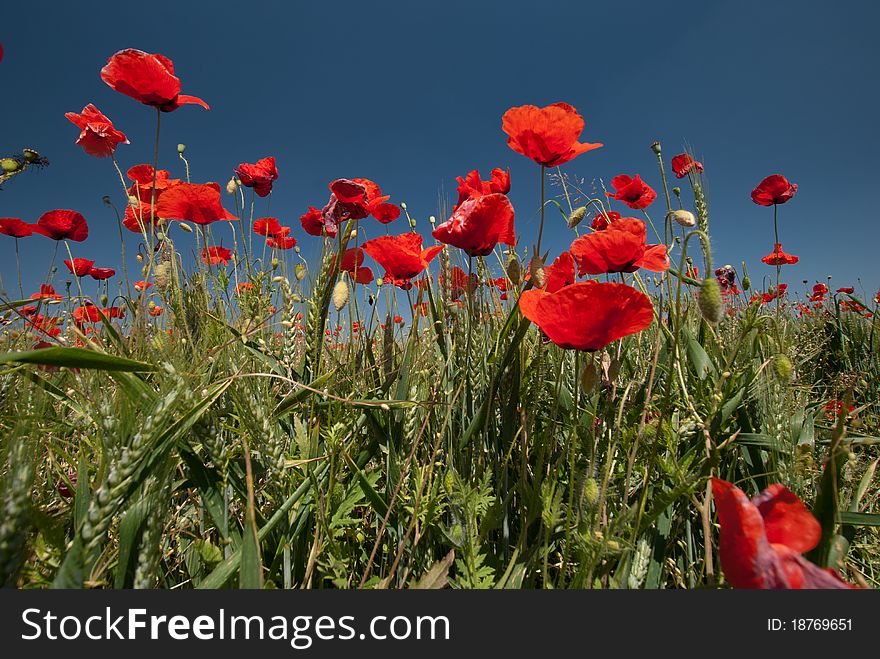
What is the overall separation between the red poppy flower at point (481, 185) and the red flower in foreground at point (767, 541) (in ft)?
3.57

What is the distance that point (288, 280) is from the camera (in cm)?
170

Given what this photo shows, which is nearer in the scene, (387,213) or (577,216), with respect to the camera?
(577,216)

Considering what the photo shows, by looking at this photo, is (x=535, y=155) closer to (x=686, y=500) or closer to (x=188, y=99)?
(x=686, y=500)

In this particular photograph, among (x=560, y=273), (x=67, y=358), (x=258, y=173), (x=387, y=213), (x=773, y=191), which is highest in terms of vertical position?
(x=773, y=191)

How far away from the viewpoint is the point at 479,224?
113 centimetres

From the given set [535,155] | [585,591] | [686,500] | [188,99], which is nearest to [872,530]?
[686,500]

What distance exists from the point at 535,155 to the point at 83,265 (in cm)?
319

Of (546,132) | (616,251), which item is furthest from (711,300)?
(546,132)

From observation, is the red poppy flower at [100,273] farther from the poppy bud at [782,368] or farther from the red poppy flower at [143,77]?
the poppy bud at [782,368]

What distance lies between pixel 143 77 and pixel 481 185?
117 centimetres

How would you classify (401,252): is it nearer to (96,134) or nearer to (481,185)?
(481,185)

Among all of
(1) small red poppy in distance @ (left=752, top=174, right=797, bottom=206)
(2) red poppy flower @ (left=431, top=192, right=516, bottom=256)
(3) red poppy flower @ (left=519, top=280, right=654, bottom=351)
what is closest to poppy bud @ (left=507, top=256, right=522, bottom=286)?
(2) red poppy flower @ (left=431, top=192, right=516, bottom=256)

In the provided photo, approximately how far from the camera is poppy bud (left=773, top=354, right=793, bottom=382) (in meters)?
1.05

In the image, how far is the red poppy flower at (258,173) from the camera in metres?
2.12
